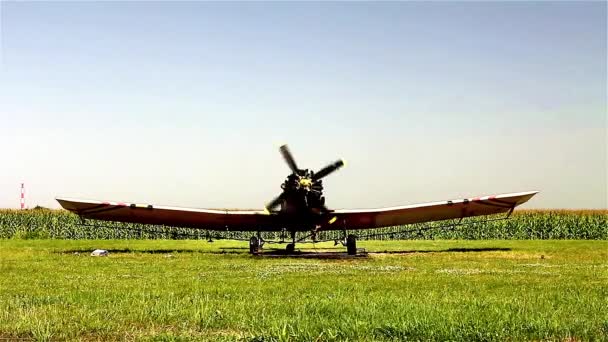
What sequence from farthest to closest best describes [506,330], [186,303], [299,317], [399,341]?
[186,303] < [299,317] < [506,330] < [399,341]

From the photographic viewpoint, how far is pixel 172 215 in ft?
95.8

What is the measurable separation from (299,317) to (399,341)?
1.74 metres

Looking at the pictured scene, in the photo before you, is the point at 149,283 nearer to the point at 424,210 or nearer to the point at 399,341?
the point at 399,341

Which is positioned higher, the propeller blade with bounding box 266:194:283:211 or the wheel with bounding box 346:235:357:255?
the propeller blade with bounding box 266:194:283:211

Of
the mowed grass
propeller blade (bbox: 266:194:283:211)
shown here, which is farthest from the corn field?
the mowed grass

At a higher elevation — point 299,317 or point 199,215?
point 199,215

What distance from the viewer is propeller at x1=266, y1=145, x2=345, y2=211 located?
1023 inches

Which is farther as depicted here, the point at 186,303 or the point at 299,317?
the point at 186,303

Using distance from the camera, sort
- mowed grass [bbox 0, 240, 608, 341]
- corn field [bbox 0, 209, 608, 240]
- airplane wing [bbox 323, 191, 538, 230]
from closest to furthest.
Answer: mowed grass [bbox 0, 240, 608, 341], airplane wing [bbox 323, 191, 538, 230], corn field [bbox 0, 209, 608, 240]

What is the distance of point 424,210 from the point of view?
29641mm

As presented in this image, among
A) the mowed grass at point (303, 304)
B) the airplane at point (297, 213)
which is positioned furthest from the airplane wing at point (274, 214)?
the mowed grass at point (303, 304)

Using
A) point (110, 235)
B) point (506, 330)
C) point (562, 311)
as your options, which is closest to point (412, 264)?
point (562, 311)

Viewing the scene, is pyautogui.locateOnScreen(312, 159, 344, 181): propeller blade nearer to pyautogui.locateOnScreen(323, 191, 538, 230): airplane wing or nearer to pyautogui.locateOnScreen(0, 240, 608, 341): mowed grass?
pyautogui.locateOnScreen(323, 191, 538, 230): airplane wing

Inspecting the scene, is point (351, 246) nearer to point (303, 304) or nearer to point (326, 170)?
point (326, 170)
